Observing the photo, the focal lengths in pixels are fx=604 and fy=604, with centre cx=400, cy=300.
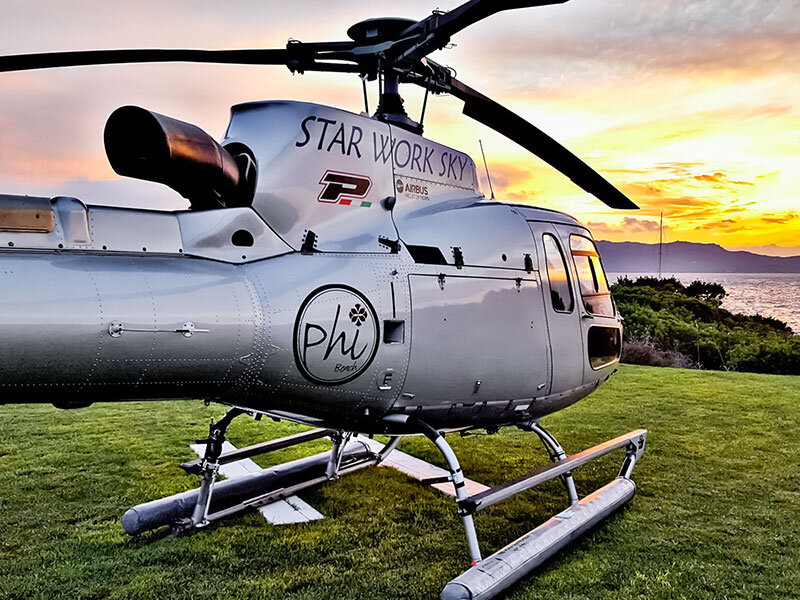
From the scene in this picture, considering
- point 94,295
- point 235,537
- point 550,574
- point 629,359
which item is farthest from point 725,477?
point 629,359

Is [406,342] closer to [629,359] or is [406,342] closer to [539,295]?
[539,295]

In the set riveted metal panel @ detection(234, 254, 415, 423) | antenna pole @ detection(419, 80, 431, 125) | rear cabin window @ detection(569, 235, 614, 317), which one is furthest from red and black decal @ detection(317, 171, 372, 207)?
rear cabin window @ detection(569, 235, 614, 317)

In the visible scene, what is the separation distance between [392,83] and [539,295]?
2127 millimetres

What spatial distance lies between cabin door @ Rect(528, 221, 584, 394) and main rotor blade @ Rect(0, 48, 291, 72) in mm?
2582

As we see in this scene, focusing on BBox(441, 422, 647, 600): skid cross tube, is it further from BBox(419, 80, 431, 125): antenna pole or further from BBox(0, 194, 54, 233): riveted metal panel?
BBox(0, 194, 54, 233): riveted metal panel

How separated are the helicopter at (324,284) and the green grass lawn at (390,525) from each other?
363 mm

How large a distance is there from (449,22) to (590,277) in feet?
9.61

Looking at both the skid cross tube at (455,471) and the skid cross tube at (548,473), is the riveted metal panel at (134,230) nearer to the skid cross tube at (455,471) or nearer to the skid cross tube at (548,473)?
the skid cross tube at (455,471)

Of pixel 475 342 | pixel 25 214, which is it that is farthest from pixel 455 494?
pixel 25 214

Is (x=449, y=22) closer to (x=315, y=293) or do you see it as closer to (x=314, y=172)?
(x=314, y=172)

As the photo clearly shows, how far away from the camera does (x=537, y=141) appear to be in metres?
5.52

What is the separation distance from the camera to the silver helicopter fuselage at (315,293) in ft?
10.2

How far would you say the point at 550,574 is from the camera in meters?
4.47

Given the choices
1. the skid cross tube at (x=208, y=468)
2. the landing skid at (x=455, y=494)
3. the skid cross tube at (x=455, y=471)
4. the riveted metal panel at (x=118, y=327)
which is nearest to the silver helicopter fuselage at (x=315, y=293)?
the riveted metal panel at (x=118, y=327)
